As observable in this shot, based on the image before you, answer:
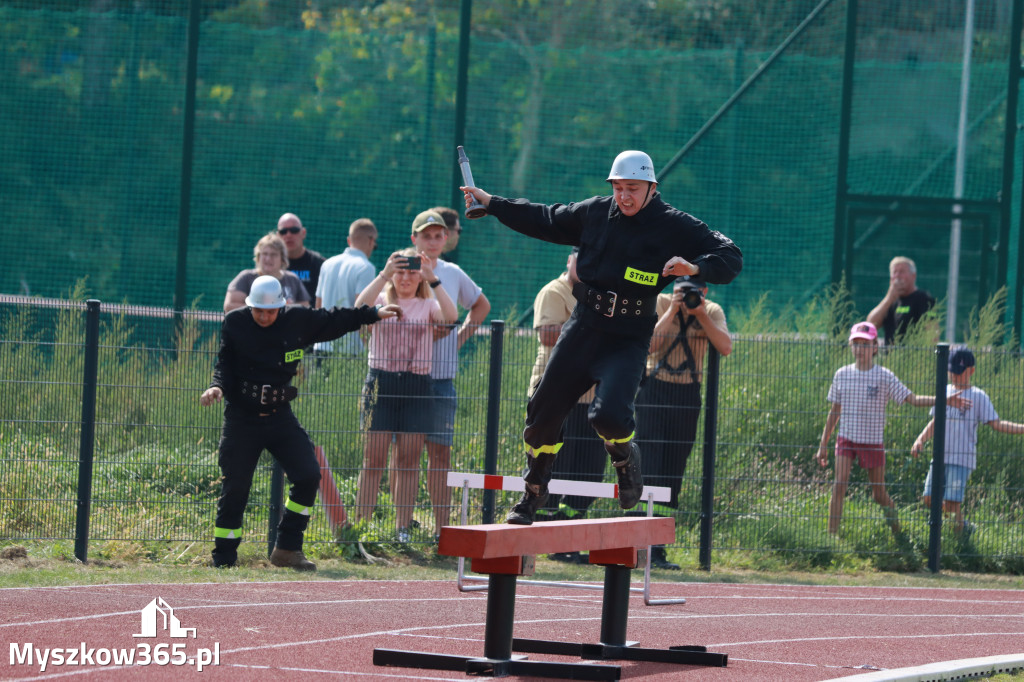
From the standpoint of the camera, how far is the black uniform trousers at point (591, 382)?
797cm

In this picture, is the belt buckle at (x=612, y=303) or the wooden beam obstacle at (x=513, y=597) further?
the belt buckle at (x=612, y=303)

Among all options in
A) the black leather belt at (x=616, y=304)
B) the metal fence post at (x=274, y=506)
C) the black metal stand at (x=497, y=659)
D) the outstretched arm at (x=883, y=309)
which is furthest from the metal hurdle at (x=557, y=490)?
the outstretched arm at (x=883, y=309)

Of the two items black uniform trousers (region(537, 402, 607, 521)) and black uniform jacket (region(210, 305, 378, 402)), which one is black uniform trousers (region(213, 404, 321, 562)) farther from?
black uniform trousers (region(537, 402, 607, 521))

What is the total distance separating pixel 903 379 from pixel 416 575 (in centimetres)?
521

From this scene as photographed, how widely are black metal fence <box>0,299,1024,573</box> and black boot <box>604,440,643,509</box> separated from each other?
3584mm

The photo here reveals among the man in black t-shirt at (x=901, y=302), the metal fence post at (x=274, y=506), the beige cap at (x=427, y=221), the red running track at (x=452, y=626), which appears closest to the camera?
the red running track at (x=452, y=626)

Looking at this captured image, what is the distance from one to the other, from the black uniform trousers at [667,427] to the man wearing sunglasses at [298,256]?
4079 mm

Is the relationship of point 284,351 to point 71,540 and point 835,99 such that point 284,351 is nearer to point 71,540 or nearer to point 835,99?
point 71,540

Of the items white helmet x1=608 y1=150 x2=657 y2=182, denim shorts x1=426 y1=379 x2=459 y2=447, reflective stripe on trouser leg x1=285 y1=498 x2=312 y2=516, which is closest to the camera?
white helmet x1=608 y1=150 x2=657 y2=182

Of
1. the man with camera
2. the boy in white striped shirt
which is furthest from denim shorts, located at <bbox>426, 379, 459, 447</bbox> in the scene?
the boy in white striped shirt

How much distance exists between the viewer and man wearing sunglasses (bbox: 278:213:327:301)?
14.4 m

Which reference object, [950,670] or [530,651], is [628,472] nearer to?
[530,651]

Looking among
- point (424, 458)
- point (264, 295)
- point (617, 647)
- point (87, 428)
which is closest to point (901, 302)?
point (424, 458)

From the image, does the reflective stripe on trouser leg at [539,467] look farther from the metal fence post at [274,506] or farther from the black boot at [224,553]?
the metal fence post at [274,506]
